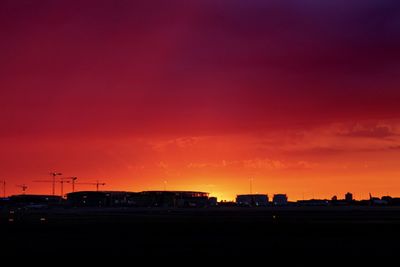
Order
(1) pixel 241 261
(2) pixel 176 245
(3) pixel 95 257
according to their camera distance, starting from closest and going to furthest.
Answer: (1) pixel 241 261, (3) pixel 95 257, (2) pixel 176 245

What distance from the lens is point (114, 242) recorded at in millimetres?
52812

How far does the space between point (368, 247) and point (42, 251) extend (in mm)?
23817

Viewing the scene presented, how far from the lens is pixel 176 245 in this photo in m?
49.3

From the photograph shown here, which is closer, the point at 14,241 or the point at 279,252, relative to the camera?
the point at 279,252

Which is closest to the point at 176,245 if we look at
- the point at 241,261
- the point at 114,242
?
the point at 114,242

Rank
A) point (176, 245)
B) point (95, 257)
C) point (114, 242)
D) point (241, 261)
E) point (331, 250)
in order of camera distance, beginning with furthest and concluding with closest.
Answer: point (114, 242)
point (176, 245)
point (331, 250)
point (95, 257)
point (241, 261)

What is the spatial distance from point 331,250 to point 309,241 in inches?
320

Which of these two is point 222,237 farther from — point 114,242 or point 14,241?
point 14,241

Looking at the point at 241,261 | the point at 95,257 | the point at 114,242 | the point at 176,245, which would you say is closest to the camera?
the point at 241,261

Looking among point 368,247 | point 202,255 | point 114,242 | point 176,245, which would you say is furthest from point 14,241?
point 368,247

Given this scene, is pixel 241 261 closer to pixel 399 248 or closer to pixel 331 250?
pixel 331 250

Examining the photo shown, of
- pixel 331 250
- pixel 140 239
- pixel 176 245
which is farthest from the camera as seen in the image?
pixel 140 239

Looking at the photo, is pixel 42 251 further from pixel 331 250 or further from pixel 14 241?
pixel 331 250

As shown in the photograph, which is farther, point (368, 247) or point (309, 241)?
point (309, 241)
